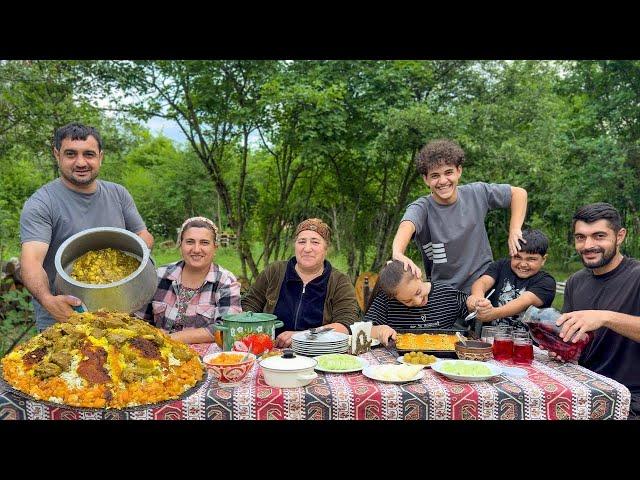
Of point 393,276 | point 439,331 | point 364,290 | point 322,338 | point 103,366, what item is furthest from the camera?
point 364,290

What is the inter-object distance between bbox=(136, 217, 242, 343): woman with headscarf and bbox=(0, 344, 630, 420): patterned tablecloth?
874 millimetres

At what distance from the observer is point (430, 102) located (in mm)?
7223

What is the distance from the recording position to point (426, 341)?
299 centimetres

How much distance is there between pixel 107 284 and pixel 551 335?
2092mm

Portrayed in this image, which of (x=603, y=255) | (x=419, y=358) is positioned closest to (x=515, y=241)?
(x=603, y=255)

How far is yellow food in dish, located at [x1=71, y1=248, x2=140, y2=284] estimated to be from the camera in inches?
115

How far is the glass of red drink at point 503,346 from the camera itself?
2832mm

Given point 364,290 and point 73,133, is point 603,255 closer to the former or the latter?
point 73,133

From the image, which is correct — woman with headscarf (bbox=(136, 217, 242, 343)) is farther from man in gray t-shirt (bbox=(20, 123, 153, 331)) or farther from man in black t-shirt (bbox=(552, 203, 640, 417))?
man in black t-shirt (bbox=(552, 203, 640, 417))

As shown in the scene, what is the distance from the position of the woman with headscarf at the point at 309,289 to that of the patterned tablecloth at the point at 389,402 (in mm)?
1101

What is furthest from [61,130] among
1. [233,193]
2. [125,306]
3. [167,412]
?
[233,193]

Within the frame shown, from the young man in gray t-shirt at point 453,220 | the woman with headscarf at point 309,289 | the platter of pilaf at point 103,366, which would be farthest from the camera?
the young man in gray t-shirt at point 453,220

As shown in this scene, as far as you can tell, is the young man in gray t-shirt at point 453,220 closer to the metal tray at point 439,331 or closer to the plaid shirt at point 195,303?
the metal tray at point 439,331

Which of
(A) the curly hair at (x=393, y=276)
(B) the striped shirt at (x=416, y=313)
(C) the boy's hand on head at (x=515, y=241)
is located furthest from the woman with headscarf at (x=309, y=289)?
(C) the boy's hand on head at (x=515, y=241)
